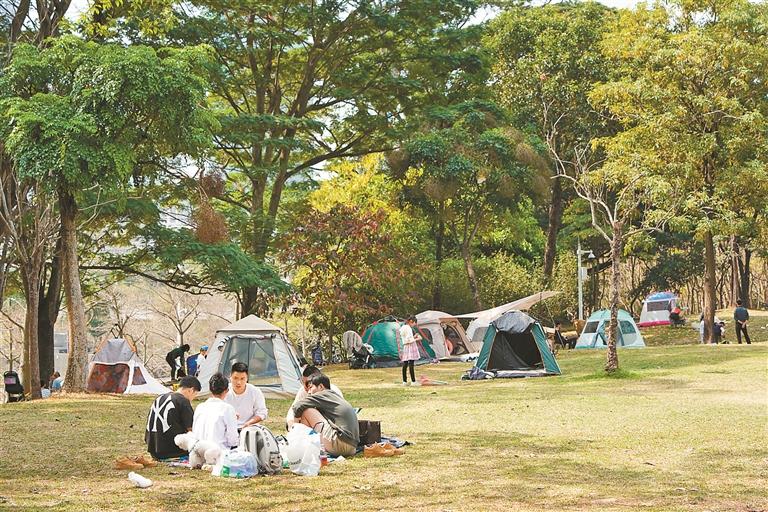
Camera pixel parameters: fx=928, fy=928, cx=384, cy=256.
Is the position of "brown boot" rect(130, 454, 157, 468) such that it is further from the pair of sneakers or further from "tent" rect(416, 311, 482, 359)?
"tent" rect(416, 311, 482, 359)

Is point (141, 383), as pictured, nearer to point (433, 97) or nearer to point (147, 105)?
point (147, 105)

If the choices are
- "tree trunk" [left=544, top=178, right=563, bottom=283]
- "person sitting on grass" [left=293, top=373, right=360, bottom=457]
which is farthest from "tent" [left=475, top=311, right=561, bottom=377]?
"tree trunk" [left=544, top=178, right=563, bottom=283]

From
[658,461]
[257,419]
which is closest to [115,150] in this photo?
[257,419]

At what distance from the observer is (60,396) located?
52.2ft

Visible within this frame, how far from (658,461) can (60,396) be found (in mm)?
11185

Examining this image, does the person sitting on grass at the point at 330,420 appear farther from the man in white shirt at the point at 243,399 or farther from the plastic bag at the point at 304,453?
the man in white shirt at the point at 243,399

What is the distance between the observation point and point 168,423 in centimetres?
856

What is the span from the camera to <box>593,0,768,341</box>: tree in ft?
Answer: 79.4

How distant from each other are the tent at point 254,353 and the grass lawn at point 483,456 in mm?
1704

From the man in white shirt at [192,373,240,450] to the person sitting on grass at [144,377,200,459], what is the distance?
0.37m

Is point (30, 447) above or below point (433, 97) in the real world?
below

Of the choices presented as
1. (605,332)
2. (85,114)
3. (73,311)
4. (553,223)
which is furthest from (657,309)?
(85,114)

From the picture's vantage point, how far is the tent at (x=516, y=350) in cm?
1912

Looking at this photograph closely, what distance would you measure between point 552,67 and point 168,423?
24.2 metres
